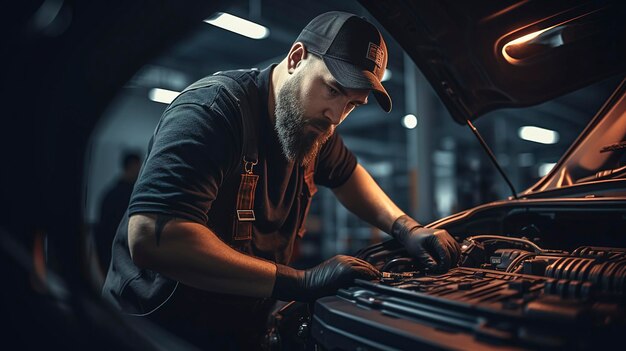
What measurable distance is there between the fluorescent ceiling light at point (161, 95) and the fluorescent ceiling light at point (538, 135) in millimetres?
7156

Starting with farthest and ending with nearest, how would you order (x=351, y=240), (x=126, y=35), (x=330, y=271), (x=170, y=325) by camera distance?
(x=351, y=240) → (x=170, y=325) → (x=330, y=271) → (x=126, y=35)

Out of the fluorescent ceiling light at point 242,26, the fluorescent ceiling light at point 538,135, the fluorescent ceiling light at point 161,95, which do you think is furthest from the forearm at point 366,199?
the fluorescent ceiling light at point 538,135

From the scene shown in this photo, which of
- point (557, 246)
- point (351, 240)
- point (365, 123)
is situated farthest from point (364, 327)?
point (365, 123)

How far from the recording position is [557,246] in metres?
1.41

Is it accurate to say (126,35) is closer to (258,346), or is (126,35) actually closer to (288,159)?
(288,159)

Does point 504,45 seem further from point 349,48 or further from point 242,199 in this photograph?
point 242,199

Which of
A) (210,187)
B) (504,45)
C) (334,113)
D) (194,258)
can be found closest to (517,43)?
(504,45)

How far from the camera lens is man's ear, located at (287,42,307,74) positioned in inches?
51.9

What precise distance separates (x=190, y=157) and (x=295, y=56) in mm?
500

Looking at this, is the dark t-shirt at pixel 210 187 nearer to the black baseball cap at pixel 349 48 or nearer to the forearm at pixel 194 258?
the forearm at pixel 194 258

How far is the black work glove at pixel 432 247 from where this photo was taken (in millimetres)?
1223

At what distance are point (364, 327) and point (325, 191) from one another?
289 inches

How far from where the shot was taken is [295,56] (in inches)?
52.9

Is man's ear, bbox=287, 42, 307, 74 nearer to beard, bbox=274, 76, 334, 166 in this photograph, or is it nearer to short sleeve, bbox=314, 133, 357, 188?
beard, bbox=274, 76, 334, 166
